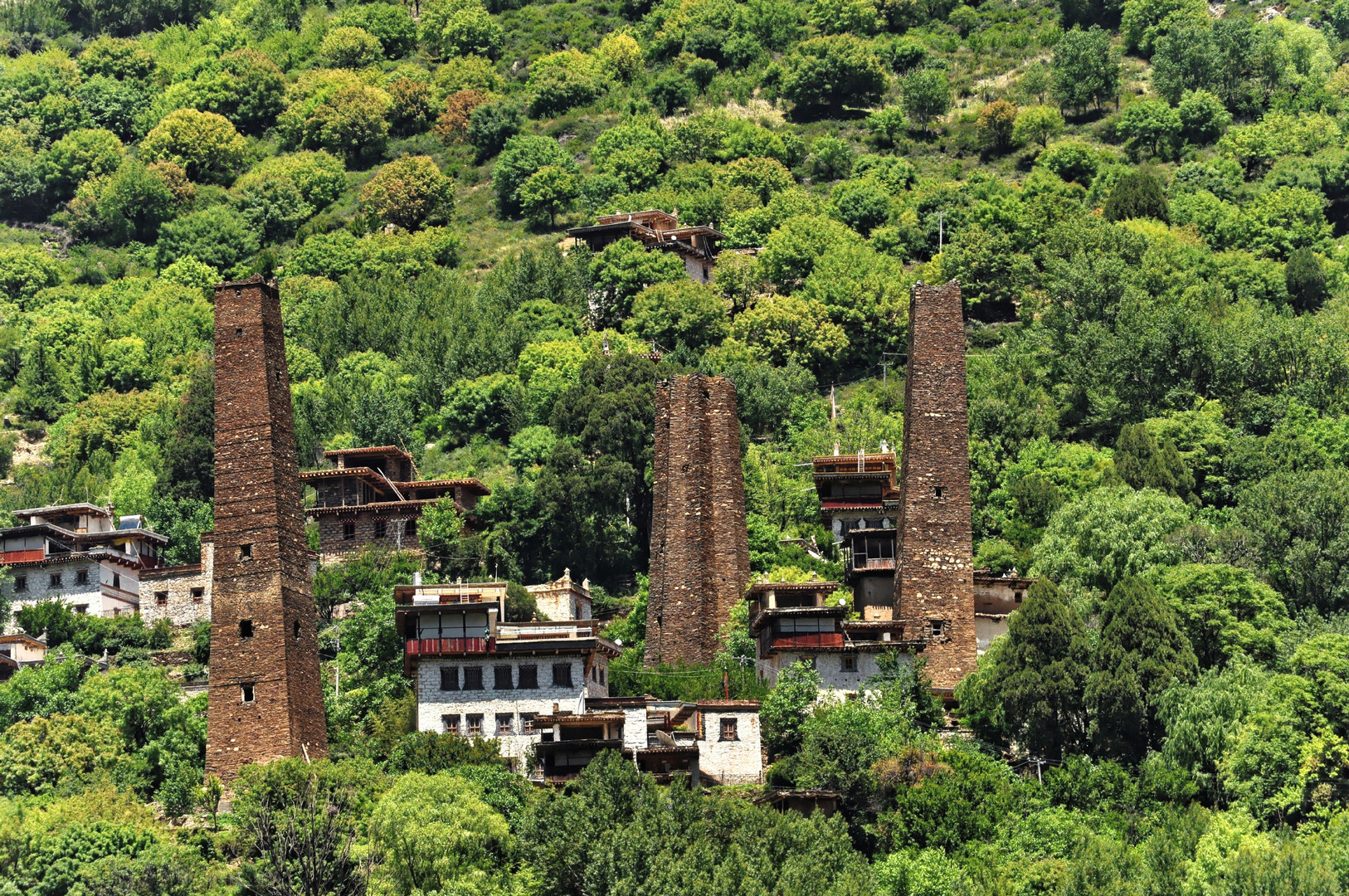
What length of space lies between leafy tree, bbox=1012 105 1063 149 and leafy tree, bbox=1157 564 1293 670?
8807 cm

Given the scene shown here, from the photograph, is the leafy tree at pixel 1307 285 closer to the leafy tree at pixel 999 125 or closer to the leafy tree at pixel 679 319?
the leafy tree at pixel 679 319

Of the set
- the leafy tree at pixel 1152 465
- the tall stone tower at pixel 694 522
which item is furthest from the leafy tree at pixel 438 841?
the leafy tree at pixel 1152 465

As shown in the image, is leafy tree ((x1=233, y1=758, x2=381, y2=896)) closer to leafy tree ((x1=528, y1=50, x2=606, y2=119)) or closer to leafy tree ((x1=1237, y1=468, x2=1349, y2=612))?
leafy tree ((x1=1237, y1=468, x2=1349, y2=612))

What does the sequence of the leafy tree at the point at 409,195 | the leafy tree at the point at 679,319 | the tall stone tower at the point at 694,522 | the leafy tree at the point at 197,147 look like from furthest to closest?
the leafy tree at the point at 197,147, the leafy tree at the point at 409,195, the leafy tree at the point at 679,319, the tall stone tower at the point at 694,522

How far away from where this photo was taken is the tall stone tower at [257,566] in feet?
258

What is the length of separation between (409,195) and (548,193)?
1078 centimetres

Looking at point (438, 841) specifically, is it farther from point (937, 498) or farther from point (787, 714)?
point (937, 498)

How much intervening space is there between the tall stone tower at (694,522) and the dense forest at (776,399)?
2367 mm

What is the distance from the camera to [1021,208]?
13425 cm

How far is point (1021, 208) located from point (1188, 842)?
7030cm

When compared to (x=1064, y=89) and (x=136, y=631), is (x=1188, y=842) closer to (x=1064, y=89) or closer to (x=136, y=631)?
(x=136, y=631)

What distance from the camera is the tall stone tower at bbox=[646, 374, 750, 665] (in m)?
91.7

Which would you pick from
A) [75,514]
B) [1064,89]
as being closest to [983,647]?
[75,514]

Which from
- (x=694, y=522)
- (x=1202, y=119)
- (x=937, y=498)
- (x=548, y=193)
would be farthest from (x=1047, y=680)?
(x=1202, y=119)
